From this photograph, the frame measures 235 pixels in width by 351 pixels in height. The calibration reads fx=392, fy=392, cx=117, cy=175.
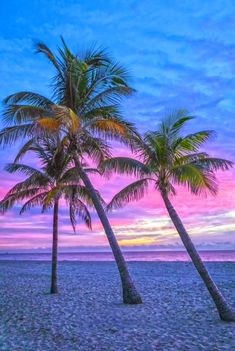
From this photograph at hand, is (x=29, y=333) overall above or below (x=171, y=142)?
below

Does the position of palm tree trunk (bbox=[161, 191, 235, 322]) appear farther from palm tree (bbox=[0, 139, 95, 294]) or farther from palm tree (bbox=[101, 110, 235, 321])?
palm tree (bbox=[0, 139, 95, 294])

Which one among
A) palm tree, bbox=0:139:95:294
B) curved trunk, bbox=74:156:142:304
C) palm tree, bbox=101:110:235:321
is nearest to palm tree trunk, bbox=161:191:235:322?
palm tree, bbox=101:110:235:321

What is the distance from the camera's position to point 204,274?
42.5 feet

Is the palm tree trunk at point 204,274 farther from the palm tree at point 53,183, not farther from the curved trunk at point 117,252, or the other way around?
the palm tree at point 53,183

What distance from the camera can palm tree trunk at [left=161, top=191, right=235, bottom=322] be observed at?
1264cm

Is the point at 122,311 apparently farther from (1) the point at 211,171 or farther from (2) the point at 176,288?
(2) the point at 176,288

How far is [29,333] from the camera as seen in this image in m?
11.4

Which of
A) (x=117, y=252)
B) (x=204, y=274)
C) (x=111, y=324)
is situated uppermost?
(x=117, y=252)

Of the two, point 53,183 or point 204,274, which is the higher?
point 53,183

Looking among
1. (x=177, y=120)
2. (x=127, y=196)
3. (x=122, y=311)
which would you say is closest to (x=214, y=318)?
(x=122, y=311)

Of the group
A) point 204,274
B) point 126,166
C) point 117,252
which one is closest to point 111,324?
point 204,274

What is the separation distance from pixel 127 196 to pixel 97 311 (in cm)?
458

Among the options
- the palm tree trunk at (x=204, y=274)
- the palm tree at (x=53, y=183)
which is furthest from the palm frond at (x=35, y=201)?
the palm tree trunk at (x=204, y=274)

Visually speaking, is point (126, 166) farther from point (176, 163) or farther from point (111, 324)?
point (111, 324)
